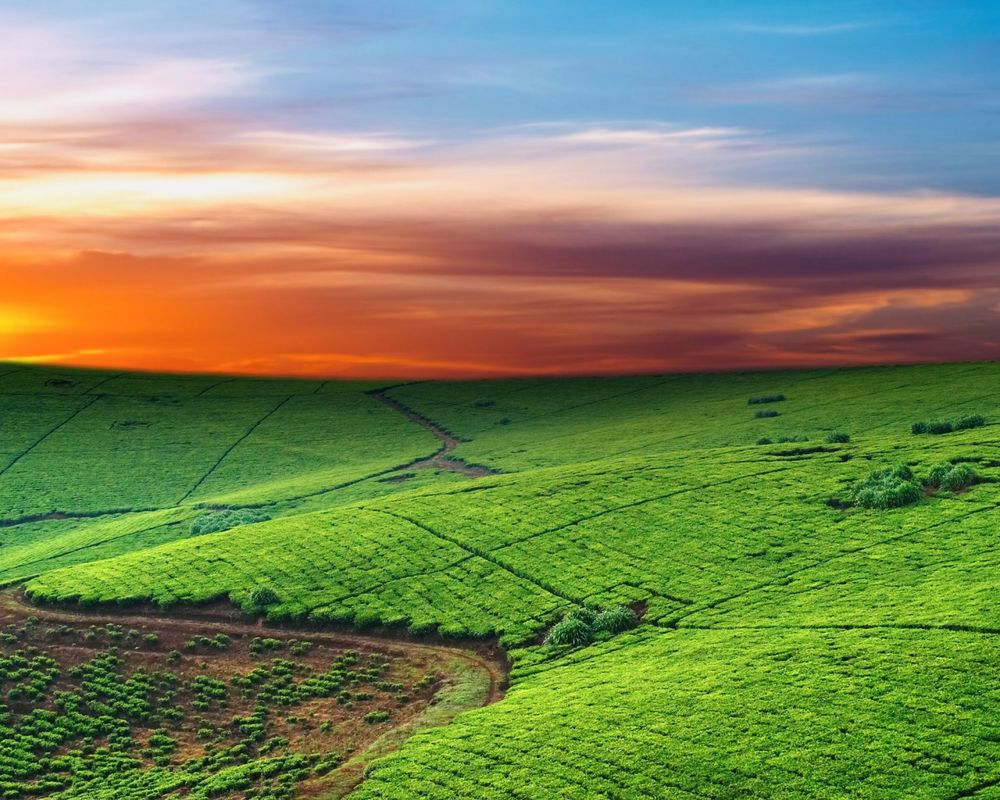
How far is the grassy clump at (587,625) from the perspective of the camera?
62.7 meters

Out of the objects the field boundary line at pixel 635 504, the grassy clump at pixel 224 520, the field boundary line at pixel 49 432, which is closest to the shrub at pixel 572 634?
the field boundary line at pixel 635 504

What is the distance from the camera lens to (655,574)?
70750mm

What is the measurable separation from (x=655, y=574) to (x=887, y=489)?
20.2 meters

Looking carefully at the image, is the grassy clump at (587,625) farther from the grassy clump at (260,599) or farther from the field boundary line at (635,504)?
the grassy clump at (260,599)

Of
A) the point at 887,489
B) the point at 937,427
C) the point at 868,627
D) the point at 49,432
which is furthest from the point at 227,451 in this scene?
the point at 868,627

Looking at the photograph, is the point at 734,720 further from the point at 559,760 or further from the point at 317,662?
the point at 317,662

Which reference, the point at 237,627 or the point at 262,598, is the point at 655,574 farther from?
the point at 237,627

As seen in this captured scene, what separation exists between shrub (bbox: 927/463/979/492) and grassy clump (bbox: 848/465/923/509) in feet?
5.52

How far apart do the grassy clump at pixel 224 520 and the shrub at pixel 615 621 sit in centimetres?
5524

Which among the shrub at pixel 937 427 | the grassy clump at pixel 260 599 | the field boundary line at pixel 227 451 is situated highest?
the shrub at pixel 937 427

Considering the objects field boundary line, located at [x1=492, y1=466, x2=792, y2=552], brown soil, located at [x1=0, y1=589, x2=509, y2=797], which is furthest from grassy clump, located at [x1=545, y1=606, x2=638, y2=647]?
field boundary line, located at [x1=492, y1=466, x2=792, y2=552]

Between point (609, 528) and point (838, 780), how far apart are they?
141 ft

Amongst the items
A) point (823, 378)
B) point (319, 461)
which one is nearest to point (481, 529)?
point (319, 461)

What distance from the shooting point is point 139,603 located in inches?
3019
